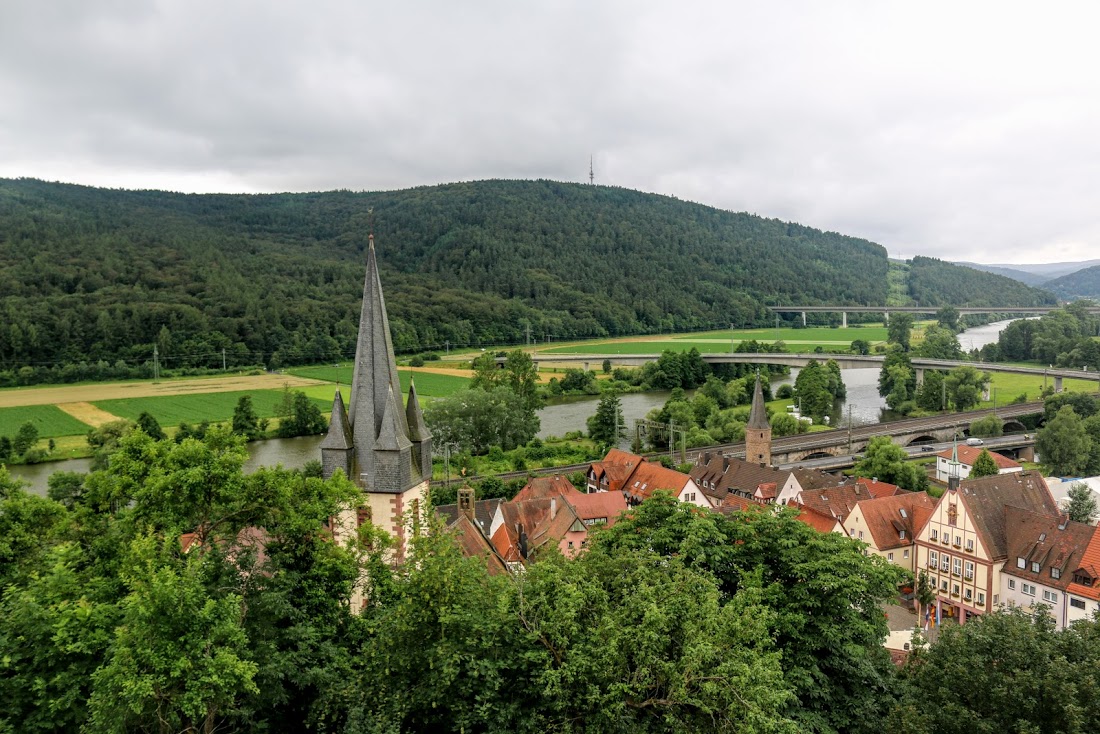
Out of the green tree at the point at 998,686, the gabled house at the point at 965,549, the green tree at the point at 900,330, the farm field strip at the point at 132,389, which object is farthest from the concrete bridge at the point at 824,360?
the green tree at the point at 998,686

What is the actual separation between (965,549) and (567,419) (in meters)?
47.6

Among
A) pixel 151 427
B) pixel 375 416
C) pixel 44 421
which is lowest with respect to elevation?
pixel 44 421

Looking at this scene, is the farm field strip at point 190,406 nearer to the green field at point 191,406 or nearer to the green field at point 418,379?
the green field at point 191,406

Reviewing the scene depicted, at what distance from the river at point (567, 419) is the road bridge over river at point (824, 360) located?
3.25m

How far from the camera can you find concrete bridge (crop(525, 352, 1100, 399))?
9319cm

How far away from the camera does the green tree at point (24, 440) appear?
53219 millimetres

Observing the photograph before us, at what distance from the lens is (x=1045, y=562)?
95.2ft

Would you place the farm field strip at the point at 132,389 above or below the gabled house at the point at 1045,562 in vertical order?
above

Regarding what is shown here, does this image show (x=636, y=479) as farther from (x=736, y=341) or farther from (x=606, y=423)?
(x=736, y=341)

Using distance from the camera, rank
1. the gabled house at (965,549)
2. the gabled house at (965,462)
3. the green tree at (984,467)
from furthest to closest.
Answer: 1. the gabled house at (965,462)
2. the green tree at (984,467)
3. the gabled house at (965,549)

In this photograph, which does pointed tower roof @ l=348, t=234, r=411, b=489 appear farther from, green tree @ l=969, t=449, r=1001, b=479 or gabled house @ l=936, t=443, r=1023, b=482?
gabled house @ l=936, t=443, r=1023, b=482

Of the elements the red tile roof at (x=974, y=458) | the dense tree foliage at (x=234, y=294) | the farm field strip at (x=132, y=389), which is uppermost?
the dense tree foliage at (x=234, y=294)

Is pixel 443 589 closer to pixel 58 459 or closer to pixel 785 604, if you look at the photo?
pixel 785 604

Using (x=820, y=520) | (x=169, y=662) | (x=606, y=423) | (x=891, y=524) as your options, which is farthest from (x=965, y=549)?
(x=606, y=423)
